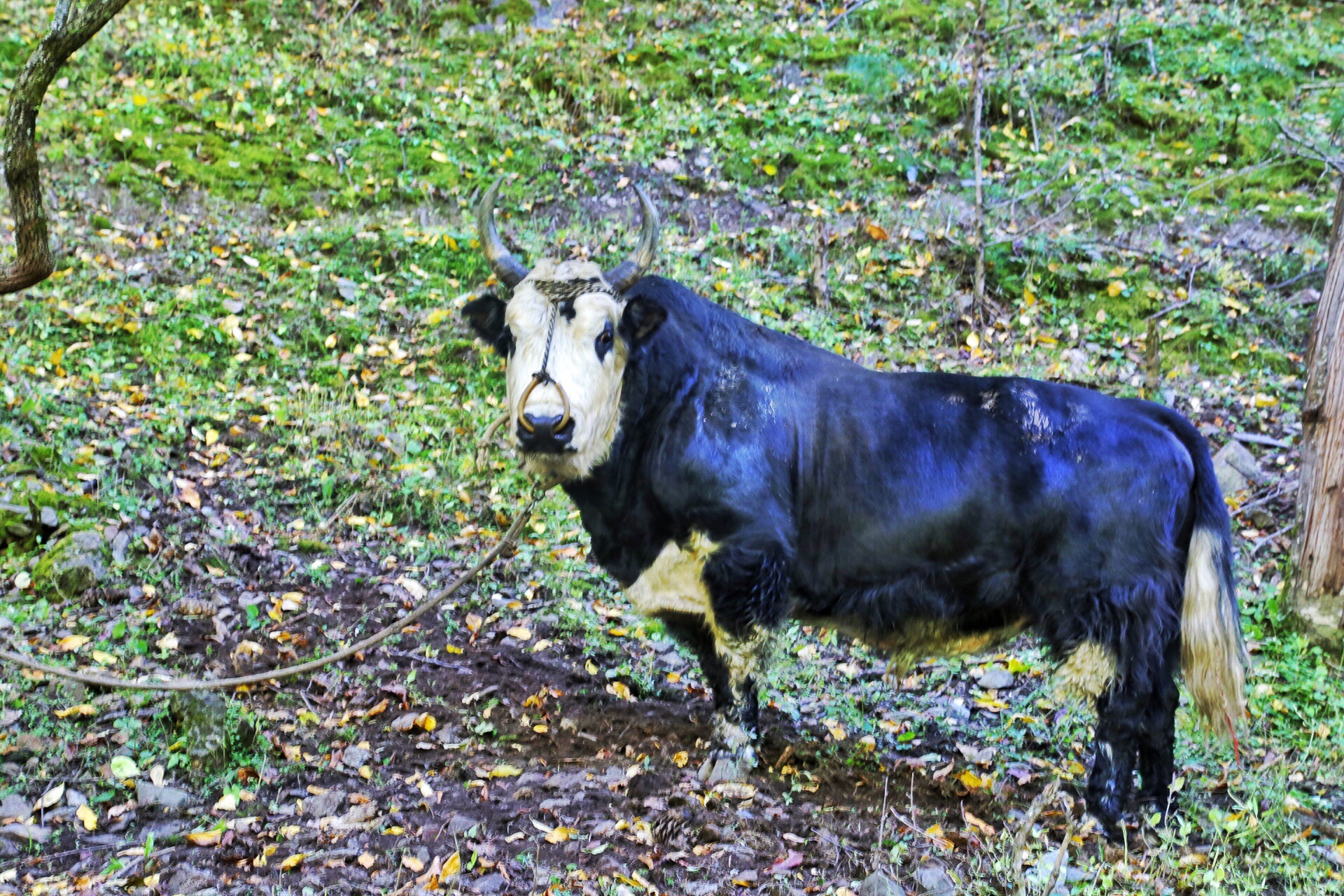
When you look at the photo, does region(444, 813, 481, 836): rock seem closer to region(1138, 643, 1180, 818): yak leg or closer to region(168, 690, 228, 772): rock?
region(168, 690, 228, 772): rock

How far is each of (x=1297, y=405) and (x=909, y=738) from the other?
5.00 meters

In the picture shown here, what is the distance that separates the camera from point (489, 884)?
377cm

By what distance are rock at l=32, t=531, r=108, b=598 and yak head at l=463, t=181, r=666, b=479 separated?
262 cm

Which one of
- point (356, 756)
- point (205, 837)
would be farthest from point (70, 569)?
point (205, 837)

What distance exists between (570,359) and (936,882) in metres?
2.50

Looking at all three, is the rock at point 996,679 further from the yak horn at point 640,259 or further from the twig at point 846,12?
the twig at point 846,12

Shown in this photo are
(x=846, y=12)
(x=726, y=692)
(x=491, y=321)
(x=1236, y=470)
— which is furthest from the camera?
(x=846, y=12)

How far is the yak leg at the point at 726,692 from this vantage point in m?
4.86

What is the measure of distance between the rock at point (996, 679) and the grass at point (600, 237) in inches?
7.3

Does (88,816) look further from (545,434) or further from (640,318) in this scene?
(640,318)

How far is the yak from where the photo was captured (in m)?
4.55

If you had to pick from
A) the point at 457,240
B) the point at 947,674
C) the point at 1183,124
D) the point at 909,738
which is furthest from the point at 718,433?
the point at 1183,124

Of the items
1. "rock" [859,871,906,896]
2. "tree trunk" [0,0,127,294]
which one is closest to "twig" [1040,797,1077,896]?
"rock" [859,871,906,896]

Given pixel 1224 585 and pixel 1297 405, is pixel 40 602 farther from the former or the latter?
pixel 1297 405
